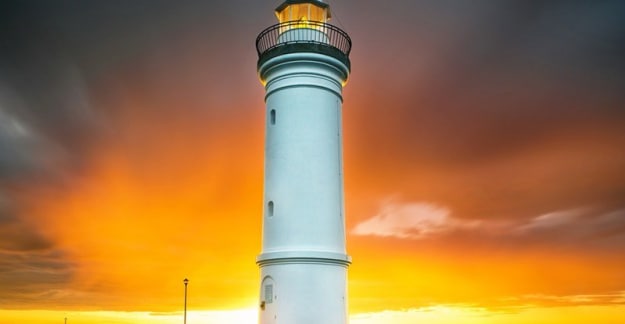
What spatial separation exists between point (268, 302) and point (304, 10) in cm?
1039

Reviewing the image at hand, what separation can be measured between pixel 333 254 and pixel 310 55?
21.7 ft

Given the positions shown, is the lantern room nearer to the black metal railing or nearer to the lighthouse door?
the black metal railing

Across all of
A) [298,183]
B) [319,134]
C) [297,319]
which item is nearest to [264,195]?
[298,183]

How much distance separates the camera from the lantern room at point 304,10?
19.8 m

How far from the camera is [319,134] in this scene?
1800 centimetres

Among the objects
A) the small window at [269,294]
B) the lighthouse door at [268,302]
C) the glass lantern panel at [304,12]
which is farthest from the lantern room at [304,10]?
the small window at [269,294]

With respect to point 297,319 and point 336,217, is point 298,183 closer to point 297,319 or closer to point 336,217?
point 336,217

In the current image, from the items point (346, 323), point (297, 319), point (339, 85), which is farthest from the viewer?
point (339, 85)

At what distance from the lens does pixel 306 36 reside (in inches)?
750

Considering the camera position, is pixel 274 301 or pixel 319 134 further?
pixel 319 134

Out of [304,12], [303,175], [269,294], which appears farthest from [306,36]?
[269,294]

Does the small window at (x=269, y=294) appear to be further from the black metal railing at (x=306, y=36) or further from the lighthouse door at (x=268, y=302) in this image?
the black metal railing at (x=306, y=36)

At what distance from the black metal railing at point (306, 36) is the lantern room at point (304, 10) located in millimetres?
500

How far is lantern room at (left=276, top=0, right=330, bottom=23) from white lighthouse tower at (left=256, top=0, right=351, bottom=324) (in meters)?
0.07
